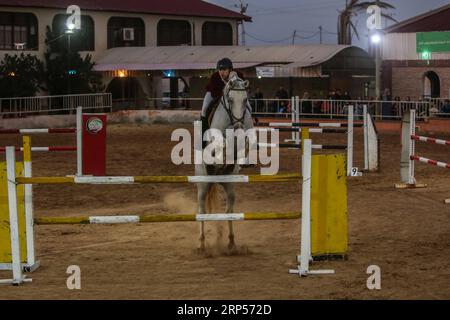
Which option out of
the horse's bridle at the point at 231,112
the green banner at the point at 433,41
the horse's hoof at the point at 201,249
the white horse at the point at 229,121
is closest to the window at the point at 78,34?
the green banner at the point at 433,41

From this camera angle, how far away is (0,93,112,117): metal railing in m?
38.1

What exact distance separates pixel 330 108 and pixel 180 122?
7.83 meters

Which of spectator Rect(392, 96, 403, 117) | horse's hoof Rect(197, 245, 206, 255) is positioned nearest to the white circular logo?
horse's hoof Rect(197, 245, 206, 255)

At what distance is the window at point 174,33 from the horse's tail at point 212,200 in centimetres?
4866

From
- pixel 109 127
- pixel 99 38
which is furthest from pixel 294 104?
pixel 99 38

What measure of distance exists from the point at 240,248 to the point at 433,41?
34975 mm

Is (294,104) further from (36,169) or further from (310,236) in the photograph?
(310,236)

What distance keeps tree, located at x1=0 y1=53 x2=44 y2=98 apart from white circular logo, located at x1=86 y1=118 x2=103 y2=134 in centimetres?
2543

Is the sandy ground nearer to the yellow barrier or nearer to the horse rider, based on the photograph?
the yellow barrier

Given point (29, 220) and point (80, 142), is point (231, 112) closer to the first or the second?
point (29, 220)

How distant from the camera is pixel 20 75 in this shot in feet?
150

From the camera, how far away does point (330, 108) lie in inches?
1423

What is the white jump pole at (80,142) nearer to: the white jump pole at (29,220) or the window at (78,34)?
the white jump pole at (29,220)

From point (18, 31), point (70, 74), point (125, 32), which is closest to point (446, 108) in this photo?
point (70, 74)
